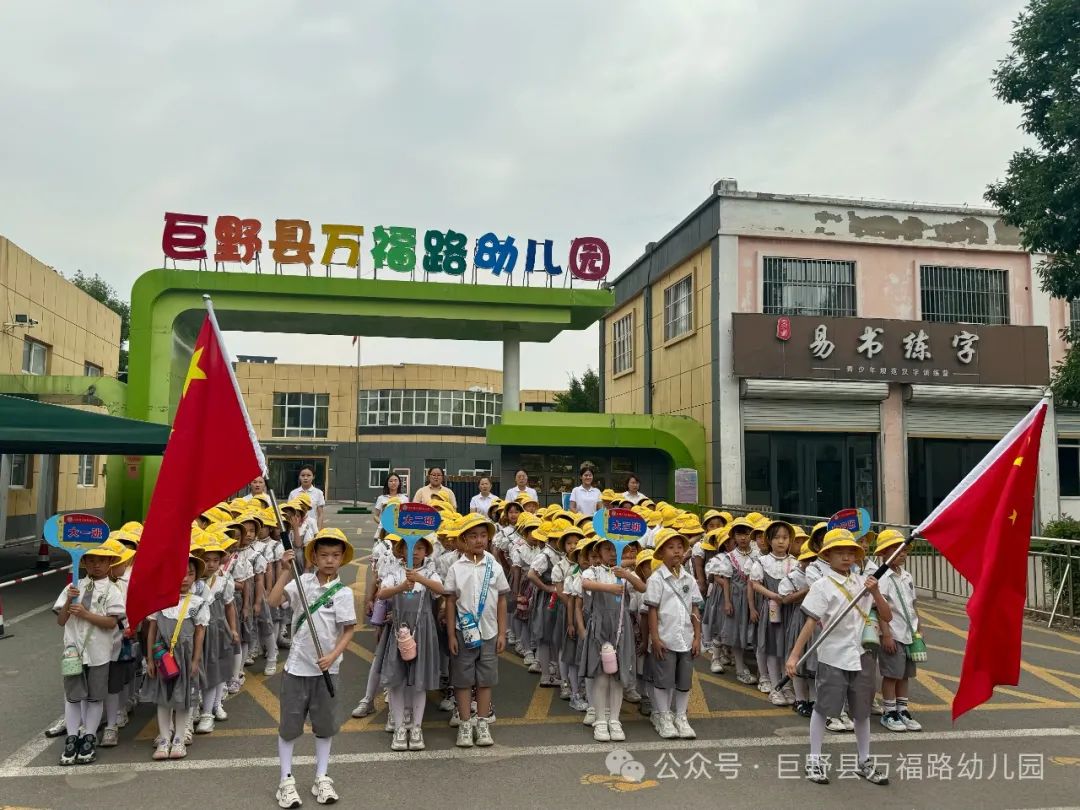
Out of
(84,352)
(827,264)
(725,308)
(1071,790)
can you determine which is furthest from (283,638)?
(84,352)

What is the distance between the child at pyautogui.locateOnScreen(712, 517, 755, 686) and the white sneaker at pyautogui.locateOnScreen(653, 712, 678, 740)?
1.77 meters

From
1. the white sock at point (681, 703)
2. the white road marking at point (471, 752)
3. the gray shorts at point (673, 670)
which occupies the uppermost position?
the gray shorts at point (673, 670)

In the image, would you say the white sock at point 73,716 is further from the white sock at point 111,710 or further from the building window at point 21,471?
the building window at point 21,471

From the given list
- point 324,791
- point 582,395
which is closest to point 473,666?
point 324,791

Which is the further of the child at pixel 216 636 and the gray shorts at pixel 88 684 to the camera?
the child at pixel 216 636

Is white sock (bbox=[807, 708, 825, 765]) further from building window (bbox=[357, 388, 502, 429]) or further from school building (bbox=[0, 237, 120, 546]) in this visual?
building window (bbox=[357, 388, 502, 429])

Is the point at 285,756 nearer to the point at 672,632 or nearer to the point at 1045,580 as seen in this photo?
the point at 672,632

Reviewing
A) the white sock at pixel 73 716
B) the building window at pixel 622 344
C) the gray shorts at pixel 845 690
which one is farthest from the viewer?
the building window at pixel 622 344

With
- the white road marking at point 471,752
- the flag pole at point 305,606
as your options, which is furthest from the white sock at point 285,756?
the white road marking at point 471,752

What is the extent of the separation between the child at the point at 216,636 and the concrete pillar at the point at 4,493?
15873 mm

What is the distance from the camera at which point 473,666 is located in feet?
20.1

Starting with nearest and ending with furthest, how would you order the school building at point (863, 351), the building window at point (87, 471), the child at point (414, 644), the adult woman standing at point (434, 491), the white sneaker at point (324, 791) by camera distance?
the white sneaker at point (324, 791) → the child at point (414, 644) → the adult woman standing at point (434, 491) → the school building at point (863, 351) → the building window at point (87, 471)

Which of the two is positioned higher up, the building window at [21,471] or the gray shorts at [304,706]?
the building window at [21,471]

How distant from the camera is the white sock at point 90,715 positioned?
223 inches
